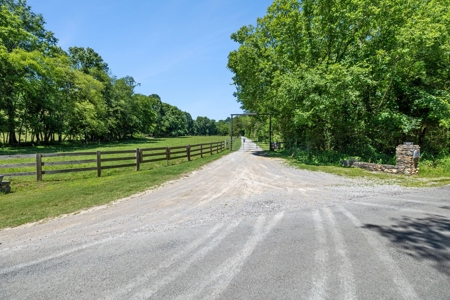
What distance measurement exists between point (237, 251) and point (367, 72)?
509 inches

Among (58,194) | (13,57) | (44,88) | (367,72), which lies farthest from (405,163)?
(44,88)

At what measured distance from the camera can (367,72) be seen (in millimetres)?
12070

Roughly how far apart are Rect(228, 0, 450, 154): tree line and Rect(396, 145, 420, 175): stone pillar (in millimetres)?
2995

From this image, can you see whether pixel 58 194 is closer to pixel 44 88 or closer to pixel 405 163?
pixel 405 163

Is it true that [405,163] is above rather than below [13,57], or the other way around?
below

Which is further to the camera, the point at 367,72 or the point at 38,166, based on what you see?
the point at 367,72

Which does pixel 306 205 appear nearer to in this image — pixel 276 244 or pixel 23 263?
pixel 276 244

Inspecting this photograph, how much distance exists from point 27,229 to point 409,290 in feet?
19.5

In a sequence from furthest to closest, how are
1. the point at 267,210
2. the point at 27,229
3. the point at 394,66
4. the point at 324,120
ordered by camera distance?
the point at 324,120 < the point at 394,66 < the point at 267,210 < the point at 27,229

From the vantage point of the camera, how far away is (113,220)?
455 cm

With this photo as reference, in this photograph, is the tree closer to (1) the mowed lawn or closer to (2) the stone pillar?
(1) the mowed lawn

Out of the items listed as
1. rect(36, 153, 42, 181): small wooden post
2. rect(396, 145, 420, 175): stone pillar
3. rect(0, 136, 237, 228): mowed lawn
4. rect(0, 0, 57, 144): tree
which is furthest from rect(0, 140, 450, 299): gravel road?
rect(0, 0, 57, 144): tree

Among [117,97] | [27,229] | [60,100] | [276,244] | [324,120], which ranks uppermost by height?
[117,97]

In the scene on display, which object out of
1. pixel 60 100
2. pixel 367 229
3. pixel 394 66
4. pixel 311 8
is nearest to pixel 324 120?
pixel 394 66
